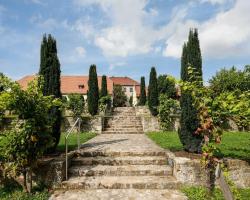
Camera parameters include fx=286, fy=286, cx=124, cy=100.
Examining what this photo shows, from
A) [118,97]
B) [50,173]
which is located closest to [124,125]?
[50,173]

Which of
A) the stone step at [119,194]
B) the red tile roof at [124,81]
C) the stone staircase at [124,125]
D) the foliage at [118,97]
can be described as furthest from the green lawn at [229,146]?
the red tile roof at [124,81]

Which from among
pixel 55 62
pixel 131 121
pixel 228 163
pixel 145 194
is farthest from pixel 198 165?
pixel 131 121

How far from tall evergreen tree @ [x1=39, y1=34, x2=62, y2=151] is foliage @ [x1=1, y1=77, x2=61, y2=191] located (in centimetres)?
223

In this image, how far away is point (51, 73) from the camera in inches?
368

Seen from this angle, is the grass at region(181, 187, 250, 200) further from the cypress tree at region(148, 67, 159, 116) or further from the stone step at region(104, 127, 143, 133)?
the cypress tree at region(148, 67, 159, 116)

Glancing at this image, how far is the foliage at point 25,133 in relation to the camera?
6344mm

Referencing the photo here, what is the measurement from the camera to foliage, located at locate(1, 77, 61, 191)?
20.8 ft

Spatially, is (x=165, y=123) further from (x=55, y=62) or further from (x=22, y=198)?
(x=22, y=198)

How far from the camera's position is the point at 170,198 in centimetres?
621

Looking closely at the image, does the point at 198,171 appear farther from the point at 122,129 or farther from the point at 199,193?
the point at 122,129

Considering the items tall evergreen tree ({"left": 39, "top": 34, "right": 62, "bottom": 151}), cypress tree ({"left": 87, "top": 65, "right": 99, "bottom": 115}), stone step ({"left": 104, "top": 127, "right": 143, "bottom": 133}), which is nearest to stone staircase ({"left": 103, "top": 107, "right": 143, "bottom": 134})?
stone step ({"left": 104, "top": 127, "right": 143, "bottom": 133})

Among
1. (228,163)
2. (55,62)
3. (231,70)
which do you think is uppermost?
(231,70)

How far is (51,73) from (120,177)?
4.15 meters

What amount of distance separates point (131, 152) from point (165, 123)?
11226mm
